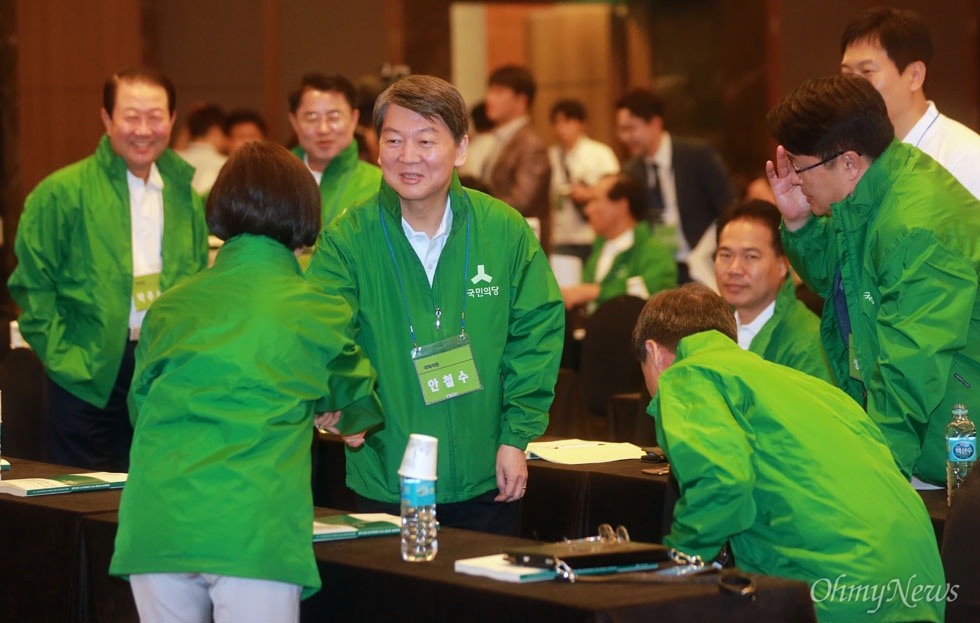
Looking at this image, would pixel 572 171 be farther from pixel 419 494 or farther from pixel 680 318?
pixel 419 494

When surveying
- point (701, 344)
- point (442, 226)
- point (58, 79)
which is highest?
point (58, 79)

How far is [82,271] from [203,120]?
12.2 ft

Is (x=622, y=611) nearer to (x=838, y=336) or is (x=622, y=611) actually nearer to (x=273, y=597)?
(x=273, y=597)

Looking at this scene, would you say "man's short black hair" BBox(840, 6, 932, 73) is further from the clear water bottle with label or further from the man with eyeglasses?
the clear water bottle with label

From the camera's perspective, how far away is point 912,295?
3.13 meters

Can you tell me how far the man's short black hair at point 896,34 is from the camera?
13.7ft

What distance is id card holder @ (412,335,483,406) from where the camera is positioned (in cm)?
311

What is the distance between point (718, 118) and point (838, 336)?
698 cm

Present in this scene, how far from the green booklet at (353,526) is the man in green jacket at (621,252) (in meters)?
3.50

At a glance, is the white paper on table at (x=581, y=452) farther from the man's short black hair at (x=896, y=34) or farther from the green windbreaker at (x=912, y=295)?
the man's short black hair at (x=896, y=34)

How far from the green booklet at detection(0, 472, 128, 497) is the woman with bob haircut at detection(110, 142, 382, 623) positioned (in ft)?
2.71

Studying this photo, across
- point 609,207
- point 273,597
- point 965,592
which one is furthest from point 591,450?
point 609,207

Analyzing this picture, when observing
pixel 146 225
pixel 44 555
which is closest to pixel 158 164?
pixel 146 225

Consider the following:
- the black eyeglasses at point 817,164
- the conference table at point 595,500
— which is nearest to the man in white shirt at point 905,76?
the black eyeglasses at point 817,164
